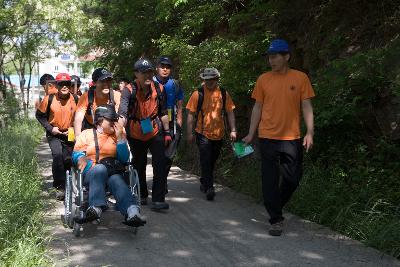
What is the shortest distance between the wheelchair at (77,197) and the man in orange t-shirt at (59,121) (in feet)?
5.91

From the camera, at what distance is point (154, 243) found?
16.3ft

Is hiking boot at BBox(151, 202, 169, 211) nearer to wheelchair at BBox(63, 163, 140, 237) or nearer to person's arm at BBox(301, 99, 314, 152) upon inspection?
wheelchair at BBox(63, 163, 140, 237)

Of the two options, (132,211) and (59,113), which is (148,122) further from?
(59,113)

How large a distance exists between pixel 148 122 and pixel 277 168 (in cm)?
168

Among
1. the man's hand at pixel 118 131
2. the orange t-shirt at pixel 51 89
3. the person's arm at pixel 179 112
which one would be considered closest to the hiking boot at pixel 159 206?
the man's hand at pixel 118 131

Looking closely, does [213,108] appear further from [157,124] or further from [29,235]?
[29,235]

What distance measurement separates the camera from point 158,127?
6184mm

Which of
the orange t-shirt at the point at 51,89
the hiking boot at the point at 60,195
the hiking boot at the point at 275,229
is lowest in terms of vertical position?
the hiking boot at the point at 275,229

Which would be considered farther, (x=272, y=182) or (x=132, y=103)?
(x=132, y=103)

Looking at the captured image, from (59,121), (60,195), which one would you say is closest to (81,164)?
(60,195)

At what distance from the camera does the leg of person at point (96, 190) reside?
4.77 metres

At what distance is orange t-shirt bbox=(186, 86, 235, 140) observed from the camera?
22.7ft

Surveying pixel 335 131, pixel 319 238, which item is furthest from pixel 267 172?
pixel 335 131

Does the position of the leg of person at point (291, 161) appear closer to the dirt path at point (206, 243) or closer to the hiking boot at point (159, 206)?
the dirt path at point (206, 243)
